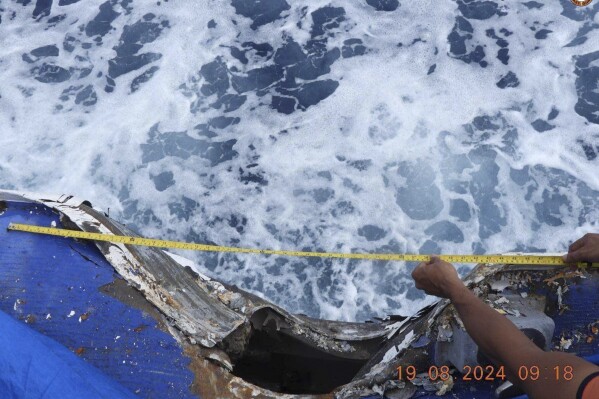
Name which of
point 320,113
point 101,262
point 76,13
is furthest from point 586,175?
point 76,13

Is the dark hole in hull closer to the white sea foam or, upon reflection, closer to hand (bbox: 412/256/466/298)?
hand (bbox: 412/256/466/298)

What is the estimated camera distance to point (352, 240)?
570 cm

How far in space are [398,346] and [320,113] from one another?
3.59 meters

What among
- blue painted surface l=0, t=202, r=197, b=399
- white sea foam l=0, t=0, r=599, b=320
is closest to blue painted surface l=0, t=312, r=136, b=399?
blue painted surface l=0, t=202, r=197, b=399

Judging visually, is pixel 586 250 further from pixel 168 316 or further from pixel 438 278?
pixel 168 316

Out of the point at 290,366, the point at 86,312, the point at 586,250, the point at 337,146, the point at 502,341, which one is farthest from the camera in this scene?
the point at 337,146

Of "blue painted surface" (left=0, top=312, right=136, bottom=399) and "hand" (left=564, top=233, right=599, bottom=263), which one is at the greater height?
"hand" (left=564, top=233, right=599, bottom=263)

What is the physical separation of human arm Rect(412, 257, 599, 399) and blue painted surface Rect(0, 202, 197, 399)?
1398 millimetres

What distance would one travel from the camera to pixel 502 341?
224cm

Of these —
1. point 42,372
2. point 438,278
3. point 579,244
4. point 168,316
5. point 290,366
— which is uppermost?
point 438,278

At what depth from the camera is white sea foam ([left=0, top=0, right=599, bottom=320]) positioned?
18.7 feet

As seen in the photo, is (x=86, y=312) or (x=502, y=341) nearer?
(x=502, y=341)

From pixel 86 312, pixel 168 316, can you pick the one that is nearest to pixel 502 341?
pixel 168 316

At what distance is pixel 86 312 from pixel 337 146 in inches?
143
